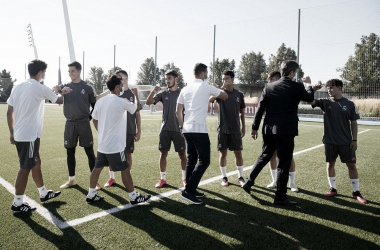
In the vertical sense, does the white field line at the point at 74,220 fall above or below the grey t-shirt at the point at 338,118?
below

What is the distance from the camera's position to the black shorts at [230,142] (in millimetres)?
4555

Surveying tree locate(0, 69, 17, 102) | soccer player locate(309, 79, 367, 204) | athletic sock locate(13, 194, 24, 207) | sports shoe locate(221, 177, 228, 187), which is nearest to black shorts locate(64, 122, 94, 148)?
athletic sock locate(13, 194, 24, 207)

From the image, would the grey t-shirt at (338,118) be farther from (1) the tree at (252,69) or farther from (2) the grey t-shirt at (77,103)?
(1) the tree at (252,69)

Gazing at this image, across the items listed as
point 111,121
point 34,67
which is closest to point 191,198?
point 111,121

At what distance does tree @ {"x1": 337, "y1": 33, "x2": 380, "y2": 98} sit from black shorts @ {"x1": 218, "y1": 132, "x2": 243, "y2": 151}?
1889 centimetres

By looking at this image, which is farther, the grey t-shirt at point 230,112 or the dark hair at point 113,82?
the grey t-shirt at point 230,112

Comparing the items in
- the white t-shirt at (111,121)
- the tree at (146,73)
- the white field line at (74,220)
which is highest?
the tree at (146,73)

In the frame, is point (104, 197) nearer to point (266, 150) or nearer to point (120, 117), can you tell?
point (120, 117)

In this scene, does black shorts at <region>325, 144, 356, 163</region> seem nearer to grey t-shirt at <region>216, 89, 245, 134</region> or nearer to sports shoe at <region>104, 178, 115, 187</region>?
grey t-shirt at <region>216, 89, 245, 134</region>

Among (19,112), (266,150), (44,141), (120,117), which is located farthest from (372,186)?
(44,141)

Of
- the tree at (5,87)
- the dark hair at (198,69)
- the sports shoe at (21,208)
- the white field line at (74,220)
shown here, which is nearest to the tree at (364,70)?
the dark hair at (198,69)

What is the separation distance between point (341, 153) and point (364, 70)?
21.4 m

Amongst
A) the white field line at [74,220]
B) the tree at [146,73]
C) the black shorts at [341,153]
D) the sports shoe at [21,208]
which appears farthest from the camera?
the tree at [146,73]

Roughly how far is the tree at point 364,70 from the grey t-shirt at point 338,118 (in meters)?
18.2
